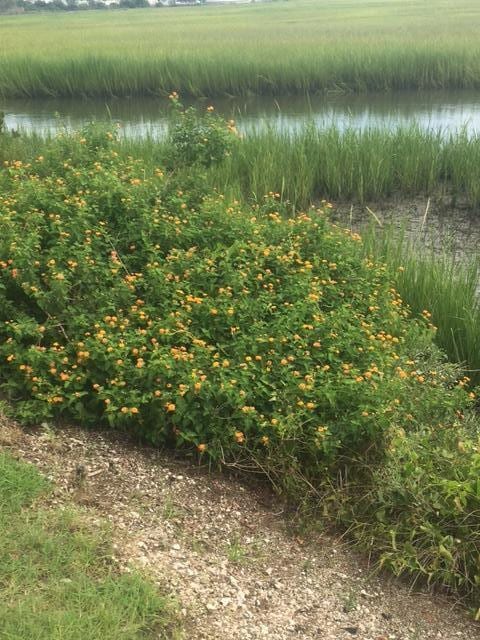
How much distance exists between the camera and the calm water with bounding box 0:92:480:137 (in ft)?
43.5

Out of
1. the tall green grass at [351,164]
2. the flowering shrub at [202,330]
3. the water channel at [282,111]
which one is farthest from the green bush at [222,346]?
the water channel at [282,111]

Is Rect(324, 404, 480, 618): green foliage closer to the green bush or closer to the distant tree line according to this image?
the green bush

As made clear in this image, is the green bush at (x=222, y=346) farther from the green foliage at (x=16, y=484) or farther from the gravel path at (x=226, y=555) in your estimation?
the green foliage at (x=16, y=484)

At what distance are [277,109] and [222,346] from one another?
40.1 ft

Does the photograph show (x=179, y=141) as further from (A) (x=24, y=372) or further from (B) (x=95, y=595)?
(B) (x=95, y=595)

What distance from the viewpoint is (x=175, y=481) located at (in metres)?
3.08

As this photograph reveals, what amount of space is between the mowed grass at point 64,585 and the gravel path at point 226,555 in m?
0.12

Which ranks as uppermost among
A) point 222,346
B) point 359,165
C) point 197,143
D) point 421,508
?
point 197,143

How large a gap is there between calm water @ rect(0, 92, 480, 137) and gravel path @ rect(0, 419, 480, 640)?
10.2 meters

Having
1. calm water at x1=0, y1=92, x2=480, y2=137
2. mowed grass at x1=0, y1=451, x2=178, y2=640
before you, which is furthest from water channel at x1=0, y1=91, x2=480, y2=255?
mowed grass at x1=0, y1=451, x2=178, y2=640

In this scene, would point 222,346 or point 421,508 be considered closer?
point 421,508

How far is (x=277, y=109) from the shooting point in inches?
576

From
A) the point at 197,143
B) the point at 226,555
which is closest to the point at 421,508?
the point at 226,555

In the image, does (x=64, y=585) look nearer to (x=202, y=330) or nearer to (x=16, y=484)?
(x=16, y=484)
